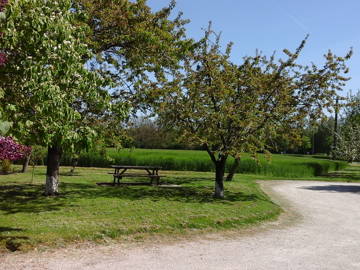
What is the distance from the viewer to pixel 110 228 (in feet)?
27.7

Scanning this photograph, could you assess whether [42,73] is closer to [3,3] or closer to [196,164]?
[3,3]

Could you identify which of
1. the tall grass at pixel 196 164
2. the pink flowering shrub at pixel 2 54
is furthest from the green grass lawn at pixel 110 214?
the tall grass at pixel 196 164

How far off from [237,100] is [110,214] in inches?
274

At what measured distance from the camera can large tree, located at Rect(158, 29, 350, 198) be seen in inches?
528

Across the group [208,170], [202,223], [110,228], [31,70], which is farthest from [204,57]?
[208,170]

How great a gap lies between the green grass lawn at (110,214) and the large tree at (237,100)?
2.29 m

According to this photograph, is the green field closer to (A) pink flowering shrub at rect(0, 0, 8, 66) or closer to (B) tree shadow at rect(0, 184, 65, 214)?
(B) tree shadow at rect(0, 184, 65, 214)

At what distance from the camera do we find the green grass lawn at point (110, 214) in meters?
7.86

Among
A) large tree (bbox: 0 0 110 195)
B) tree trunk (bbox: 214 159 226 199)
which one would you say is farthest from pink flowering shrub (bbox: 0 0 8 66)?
tree trunk (bbox: 214 159 226 199)

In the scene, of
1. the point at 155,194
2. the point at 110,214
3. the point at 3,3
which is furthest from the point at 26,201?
the point at 3,3

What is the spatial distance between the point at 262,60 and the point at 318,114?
320 centimetres

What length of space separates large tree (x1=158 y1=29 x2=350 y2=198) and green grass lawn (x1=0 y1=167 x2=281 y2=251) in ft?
7.50

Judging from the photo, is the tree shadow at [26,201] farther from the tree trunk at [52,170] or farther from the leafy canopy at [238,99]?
the leafy canopy at [238,99]

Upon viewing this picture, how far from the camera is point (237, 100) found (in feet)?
46.7
